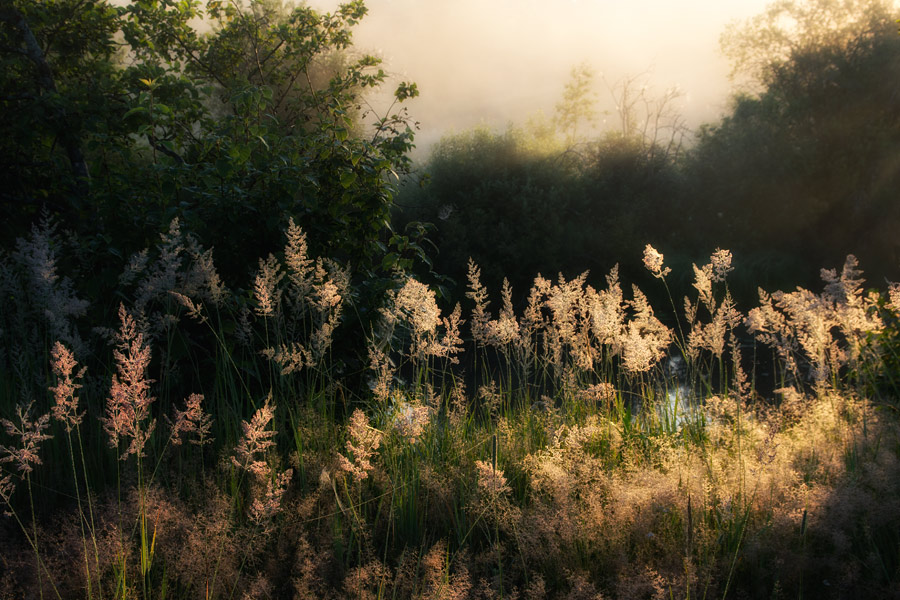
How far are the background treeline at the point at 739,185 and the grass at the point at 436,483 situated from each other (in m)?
10.1

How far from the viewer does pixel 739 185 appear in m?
15.0

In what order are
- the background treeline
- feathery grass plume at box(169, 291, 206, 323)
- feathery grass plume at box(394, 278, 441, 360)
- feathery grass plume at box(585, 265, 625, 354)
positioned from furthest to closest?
the background treeline, feathery grass plume at box(585, 265, 625, 354), feathery grass plume at box(394, 278, 441, 360), feathery grass plume at box(169, 291, 206, 323)

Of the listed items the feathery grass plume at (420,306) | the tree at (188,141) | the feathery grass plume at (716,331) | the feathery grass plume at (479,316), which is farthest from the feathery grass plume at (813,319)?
the tree at (188,141)

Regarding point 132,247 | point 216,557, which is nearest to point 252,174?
point 132,247

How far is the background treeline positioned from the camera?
531 inches

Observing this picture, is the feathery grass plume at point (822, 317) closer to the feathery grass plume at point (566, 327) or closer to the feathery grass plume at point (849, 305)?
the feathery grass plume at point (849, 305)

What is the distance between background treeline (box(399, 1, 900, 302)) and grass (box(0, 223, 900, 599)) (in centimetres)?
1006

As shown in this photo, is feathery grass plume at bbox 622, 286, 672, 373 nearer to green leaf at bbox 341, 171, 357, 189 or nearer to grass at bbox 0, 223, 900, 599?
grass at bbox 0, 223, 900, 599

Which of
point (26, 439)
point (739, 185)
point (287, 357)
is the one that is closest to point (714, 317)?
point (287, 357)

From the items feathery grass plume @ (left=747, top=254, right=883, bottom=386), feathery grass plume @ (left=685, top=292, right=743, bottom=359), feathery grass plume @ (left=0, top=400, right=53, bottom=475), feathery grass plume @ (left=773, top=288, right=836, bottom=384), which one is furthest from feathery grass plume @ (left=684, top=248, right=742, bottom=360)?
feathery grass plume @ (left=0, top=400, right=53, bottom=475)

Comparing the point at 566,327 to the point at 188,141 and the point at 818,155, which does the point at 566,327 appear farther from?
the point at 818,155

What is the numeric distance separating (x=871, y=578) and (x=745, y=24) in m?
19.7

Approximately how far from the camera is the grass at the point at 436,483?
194cm

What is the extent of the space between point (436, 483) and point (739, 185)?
14962 mm
